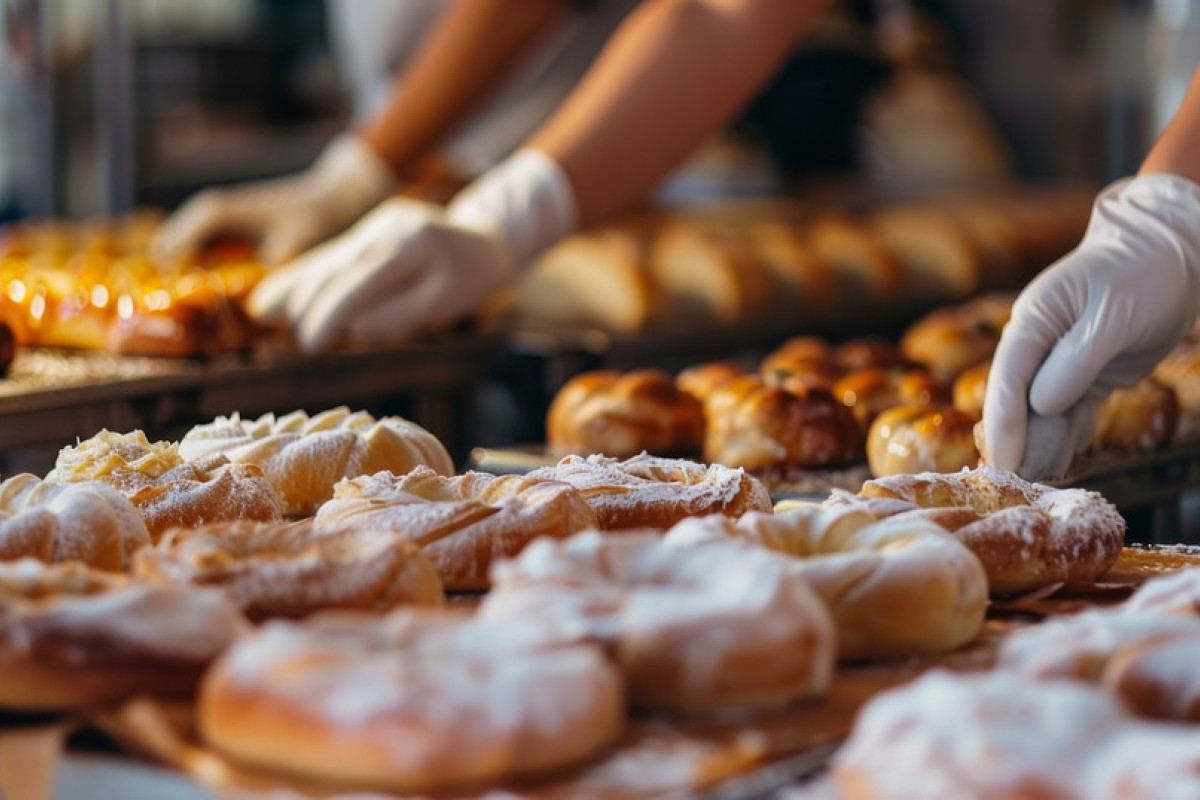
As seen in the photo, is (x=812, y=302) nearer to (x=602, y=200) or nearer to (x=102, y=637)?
(x=602, y=200)

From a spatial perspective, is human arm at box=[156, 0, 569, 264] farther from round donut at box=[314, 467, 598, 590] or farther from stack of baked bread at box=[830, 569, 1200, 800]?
stack of baked bread at box=[830, 569, 1200, 800]

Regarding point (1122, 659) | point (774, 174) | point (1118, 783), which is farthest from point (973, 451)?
point (774, 174)

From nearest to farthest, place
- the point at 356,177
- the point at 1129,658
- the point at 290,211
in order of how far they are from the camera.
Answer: the point at 1129,658 → the point at 290,211 → the point at 356,177

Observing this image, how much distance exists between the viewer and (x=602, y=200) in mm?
3689

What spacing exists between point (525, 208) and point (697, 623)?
2.56m

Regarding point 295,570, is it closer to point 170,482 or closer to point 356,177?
point 170,482

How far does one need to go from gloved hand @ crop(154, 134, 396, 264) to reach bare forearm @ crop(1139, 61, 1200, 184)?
245cm

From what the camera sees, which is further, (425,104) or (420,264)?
(425,104)

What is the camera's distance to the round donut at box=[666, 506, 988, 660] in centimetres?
127

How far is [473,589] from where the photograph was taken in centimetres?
151

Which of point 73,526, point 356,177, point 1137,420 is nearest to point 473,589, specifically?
point 73,526

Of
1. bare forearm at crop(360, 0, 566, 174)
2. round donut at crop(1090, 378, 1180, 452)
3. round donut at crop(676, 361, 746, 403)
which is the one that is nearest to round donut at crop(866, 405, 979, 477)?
round donut at crop(1090, 378, 1180, 452)

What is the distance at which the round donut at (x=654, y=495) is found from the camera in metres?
1.62

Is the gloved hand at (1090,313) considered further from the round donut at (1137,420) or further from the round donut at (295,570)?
the round donut at (295,570)
